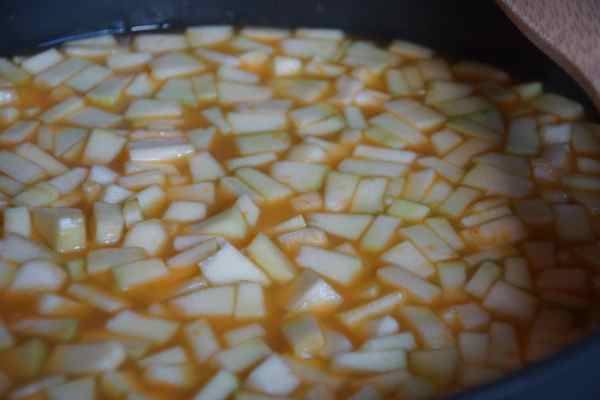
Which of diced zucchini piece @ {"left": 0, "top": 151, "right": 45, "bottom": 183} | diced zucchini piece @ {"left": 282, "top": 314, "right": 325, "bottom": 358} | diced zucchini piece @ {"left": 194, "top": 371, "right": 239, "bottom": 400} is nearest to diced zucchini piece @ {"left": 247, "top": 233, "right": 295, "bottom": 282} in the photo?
diced zucchini piece @ {"left": 282, "top": 314, "right": 325, "bottom": 358}

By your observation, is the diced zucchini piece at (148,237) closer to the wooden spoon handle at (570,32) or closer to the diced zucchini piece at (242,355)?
the diced zucchini piece at (242,355)

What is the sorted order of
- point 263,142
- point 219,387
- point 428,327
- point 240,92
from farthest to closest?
point 240,92 → point 263,142 → point 428,327 → point 219,387

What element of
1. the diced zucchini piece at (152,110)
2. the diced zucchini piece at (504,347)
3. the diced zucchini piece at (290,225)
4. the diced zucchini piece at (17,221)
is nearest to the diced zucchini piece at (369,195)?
the diced zucchini piece at (290,225)

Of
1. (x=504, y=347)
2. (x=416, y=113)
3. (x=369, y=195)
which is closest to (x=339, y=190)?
(x=369, y=195)

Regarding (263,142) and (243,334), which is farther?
(263,142)

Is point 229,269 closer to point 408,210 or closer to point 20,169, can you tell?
point 408,210

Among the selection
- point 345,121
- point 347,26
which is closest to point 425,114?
point 345,121

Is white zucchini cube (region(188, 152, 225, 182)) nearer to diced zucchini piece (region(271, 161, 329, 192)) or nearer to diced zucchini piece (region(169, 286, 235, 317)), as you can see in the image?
diced zucchini piece (region(271, 161, 329, 192))
